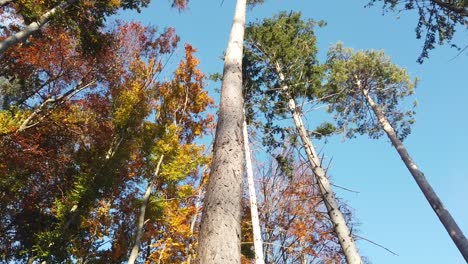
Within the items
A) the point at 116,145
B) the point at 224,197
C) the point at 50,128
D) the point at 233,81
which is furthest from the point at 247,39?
the point at 224,197

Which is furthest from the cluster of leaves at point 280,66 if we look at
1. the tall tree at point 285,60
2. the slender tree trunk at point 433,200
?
the slender tree trunk at point 433,200

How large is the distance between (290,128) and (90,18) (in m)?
7.22

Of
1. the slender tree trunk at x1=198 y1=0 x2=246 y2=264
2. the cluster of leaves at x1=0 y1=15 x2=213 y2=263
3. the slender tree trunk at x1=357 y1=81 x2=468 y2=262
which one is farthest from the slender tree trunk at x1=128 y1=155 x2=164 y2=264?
the slender tree trunk at x1=357 y1=81 x2=468 y2=262

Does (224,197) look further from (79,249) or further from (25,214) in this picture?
(25,214)

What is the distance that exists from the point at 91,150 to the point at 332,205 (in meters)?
10.8

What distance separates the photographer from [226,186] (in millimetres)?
3275

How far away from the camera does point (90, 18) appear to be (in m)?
10.4

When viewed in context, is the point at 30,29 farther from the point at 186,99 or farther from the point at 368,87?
the point at 368,87

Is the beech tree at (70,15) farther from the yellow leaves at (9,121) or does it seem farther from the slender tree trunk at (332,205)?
the slender tree trunk at (332,205)

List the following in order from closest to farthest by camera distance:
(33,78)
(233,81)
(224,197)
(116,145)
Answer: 1. (224,197)
2. (233,81)
3. (33,78)
4. (116,145)

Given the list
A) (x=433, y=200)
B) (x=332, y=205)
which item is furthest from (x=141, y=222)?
(x=433, y=200)

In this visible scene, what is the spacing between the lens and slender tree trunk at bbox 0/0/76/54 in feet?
23.9

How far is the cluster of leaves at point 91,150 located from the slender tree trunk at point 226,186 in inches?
282

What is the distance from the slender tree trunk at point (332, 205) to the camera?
7000 mm
